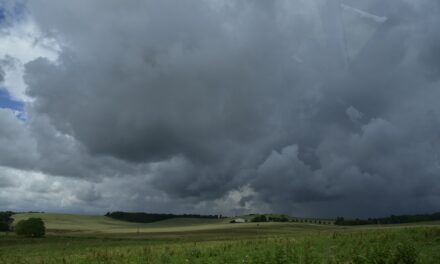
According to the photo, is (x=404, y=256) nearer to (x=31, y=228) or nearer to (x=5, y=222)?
(x=31, y=228)

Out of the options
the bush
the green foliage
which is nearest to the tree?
the bush

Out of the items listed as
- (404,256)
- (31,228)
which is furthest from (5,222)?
(404,256)

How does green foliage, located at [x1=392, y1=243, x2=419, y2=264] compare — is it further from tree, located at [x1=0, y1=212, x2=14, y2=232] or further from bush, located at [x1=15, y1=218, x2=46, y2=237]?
tree, located at [x1=0, y1=212, x2=14, y2=232]

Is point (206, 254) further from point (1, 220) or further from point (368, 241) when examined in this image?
point (1, 220)

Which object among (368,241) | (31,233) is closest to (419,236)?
(368,241)

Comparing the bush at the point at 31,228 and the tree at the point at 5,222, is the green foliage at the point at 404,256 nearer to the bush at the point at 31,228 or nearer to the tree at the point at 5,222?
the bush at the point at 31,228

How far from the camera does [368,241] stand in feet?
77.5

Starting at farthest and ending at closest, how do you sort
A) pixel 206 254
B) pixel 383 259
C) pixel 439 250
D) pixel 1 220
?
pixel 1 220
pixel 206 254
pixel 439 250
pixel 383 259

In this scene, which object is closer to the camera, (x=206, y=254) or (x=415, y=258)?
(x=415, y=258)

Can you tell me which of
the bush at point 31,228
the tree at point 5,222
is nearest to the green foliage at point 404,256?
the bush at point 31,228

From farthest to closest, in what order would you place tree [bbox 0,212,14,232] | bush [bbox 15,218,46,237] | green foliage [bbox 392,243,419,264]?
tree [bbox 0,212,14,232]
bush [bbox 15,218,46,237]
green foliage [bbox 392,243,419,264]

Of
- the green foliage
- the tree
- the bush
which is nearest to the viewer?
the green foliage

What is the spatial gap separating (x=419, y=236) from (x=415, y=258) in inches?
499

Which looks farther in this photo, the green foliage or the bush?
the bush
